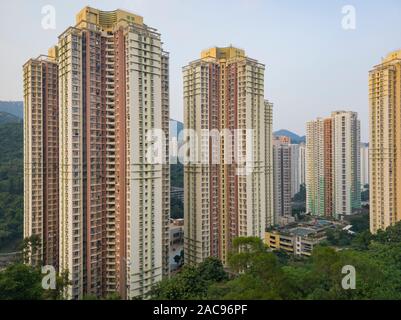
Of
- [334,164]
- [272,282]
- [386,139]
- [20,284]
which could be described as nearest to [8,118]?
[20,284]

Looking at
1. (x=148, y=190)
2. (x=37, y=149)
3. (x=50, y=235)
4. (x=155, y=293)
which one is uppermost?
(x=37, y=149)

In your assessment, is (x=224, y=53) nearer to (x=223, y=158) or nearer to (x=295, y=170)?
(x=223, y=158)

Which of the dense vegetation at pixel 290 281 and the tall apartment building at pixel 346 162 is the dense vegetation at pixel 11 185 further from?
the tall apartment building at pixel 346 162

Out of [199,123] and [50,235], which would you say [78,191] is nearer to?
[50,235]

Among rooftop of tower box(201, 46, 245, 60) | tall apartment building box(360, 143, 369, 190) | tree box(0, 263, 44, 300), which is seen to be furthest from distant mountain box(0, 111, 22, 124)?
tall apartment building box(360, 143, 369, 190)

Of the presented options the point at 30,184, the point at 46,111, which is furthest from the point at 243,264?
the point at 46,111

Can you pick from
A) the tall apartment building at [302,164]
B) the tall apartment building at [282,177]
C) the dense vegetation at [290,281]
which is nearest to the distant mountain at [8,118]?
the dense vegetation at [290,281]
